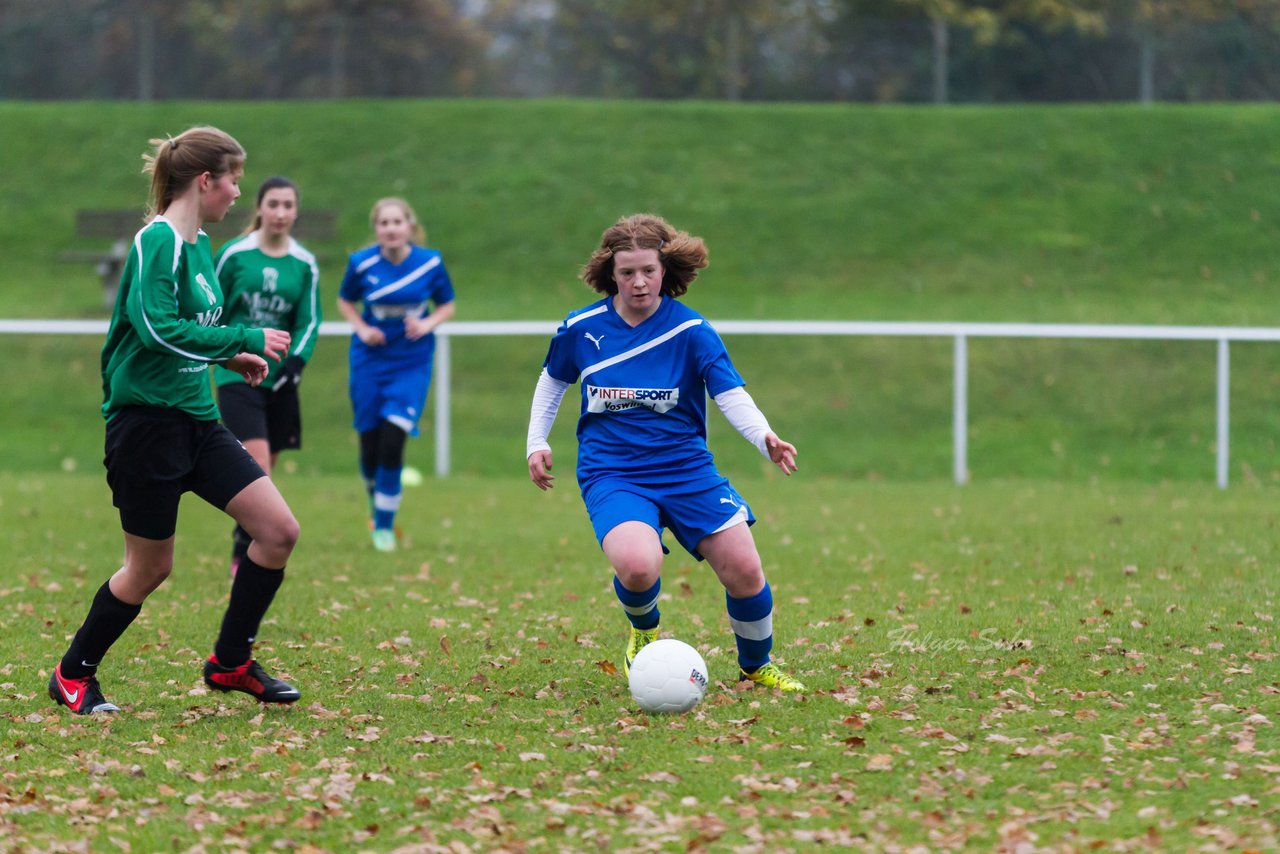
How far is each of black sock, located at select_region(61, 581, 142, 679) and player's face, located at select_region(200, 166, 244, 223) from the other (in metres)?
1.49

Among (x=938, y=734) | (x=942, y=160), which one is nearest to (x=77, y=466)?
(x=938, y=734)

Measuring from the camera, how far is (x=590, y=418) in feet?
21.1

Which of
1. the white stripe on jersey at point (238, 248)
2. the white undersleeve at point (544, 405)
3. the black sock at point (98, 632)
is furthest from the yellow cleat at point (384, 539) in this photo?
the black sock at point (98, 632)

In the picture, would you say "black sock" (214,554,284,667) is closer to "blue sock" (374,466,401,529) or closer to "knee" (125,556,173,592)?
"knee" (125,556,173,592)

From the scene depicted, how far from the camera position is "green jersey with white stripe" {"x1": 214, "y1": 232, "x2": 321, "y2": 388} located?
352 inches

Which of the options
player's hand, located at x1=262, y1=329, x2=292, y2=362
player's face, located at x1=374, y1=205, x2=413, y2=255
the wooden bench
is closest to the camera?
player's hand, located at x1=262, y1=329, x2=292, y2=362

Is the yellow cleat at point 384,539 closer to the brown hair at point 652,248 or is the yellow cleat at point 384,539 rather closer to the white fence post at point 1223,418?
the brown hair at point 652,248

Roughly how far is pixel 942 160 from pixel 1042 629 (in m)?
20.2

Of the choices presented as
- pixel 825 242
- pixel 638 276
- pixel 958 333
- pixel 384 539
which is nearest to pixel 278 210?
pixel 384 539

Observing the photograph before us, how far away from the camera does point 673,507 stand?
6.20 meters

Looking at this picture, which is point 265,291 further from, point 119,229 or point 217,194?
point 119,229

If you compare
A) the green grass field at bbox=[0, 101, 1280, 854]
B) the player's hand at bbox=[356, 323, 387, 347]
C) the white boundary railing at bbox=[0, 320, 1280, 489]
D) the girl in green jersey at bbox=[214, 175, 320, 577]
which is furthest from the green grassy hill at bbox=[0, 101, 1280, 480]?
the girl in green jersey at bbox=[214, 175, 320, 577]

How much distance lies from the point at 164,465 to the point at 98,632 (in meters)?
0.79

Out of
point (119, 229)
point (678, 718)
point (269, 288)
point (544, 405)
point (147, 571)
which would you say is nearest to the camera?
point (678, 718)
